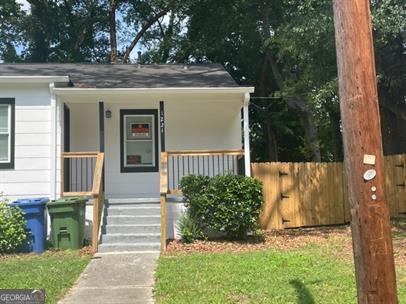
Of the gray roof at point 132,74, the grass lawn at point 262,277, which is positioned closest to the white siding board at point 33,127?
the gray roof at point 132,74

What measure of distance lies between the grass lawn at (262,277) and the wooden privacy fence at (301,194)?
3.28 m

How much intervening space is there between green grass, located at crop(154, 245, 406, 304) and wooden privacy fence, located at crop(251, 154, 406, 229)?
3.74m

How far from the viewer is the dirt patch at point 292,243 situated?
10336 mm

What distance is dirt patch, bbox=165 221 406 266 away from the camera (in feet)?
33.9

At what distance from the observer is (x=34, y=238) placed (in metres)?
10.9

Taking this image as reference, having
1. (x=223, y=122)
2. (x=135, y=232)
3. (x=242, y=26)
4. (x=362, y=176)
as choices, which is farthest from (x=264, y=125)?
(x=362, y=176)

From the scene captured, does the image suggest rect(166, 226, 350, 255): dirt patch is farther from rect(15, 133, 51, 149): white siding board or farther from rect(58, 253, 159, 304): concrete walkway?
rect(15, 133, 51, 149): white siding board

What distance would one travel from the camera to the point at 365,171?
4.41 metres

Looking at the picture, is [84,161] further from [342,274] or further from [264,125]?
[264,125]

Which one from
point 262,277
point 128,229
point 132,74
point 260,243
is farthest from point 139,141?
point 262,277

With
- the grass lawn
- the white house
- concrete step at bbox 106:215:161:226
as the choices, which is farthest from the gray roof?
the grass lawn

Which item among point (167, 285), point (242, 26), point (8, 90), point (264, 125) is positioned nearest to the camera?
point (167, 285)

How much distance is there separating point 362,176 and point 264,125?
20.0m
